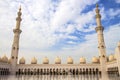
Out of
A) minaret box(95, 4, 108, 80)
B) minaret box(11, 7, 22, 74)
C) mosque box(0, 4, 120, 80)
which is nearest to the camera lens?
minaret box(95, 4, 108, 80)

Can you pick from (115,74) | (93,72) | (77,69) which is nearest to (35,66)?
(77,69)

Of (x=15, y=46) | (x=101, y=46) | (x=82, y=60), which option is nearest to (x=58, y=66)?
(x=82, y=60)

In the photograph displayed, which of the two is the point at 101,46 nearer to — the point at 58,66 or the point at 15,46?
the point at 58,66

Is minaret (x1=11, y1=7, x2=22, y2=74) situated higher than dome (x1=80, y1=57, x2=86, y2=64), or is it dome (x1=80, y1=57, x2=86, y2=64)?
minaret (x1=11, y1=7, x2=22, y2=74)

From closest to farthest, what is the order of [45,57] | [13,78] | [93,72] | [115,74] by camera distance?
[115,74] → [13,78] → [93,72] → [45,57]

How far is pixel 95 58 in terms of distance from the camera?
31.8m

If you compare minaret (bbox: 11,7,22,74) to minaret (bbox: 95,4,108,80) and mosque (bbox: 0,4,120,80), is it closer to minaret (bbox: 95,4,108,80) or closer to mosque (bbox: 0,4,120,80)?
mosque (bbox: 0,4,120,80)

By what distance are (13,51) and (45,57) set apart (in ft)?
23.9

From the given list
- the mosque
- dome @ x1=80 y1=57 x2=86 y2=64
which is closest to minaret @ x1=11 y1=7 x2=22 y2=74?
the mosque

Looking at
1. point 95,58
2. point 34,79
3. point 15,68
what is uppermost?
point 95,58

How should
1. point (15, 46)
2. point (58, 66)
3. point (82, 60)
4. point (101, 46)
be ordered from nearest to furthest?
point (101, 46) → point (58, 66) → point (82, 60) → point (15, 46)

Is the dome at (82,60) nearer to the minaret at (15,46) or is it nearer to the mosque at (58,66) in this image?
the mosque at (58,66)

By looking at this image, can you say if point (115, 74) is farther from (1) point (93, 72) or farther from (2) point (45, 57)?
(2) point (45, 57)

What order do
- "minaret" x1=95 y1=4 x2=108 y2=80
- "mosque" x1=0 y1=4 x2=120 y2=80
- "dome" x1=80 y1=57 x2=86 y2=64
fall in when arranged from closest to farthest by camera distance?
"minaret" x1=95 y1=4 x2=108 y2=80 → "mosque" x1=0 y1=4 x2=120 y2=80 → "dome" x1=80 y1=57 x2=86 y2=64
